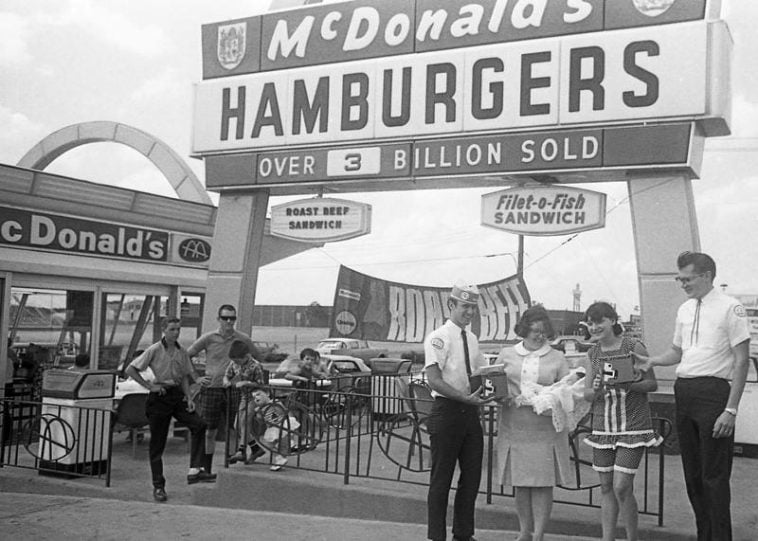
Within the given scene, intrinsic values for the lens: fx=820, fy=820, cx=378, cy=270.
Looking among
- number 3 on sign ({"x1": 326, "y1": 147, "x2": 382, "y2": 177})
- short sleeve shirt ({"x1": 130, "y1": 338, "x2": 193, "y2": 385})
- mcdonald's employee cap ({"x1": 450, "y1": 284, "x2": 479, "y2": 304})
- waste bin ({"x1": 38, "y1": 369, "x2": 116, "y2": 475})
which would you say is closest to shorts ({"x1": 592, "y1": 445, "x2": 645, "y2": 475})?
mcdonald's employee cap ({"x1": 450, "y1": 284, "x2": 479, "y2": 304})

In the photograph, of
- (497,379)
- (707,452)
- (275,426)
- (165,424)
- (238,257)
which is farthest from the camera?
(238,257)

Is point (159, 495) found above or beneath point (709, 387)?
beneath

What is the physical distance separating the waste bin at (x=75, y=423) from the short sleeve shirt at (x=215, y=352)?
1.18 meters

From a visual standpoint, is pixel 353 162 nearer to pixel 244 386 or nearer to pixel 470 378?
pixel 244 386

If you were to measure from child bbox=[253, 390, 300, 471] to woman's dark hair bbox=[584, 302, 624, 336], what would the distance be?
3.46m

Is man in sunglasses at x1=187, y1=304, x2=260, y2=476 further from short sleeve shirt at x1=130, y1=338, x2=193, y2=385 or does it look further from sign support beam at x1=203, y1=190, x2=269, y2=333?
sign support beam at x1=203, y1=190, x2=269, y2=333

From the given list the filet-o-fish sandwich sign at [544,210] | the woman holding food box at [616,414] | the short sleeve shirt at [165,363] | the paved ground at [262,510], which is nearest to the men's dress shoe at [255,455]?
the paved ground at [262,510]

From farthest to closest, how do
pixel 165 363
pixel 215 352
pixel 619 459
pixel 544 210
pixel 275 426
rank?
pixel 544 210, pixel 215 352, pixel 165 363, pixel 275 426, pixel 619 459

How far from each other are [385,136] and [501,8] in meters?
2.21

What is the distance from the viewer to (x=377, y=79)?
11102 mm

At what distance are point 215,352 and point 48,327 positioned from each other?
6109 mm

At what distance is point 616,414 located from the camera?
534 centimetres

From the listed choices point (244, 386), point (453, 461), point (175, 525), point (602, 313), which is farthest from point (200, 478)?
point (602, 313)

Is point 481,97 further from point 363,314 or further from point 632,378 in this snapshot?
point 632,378
